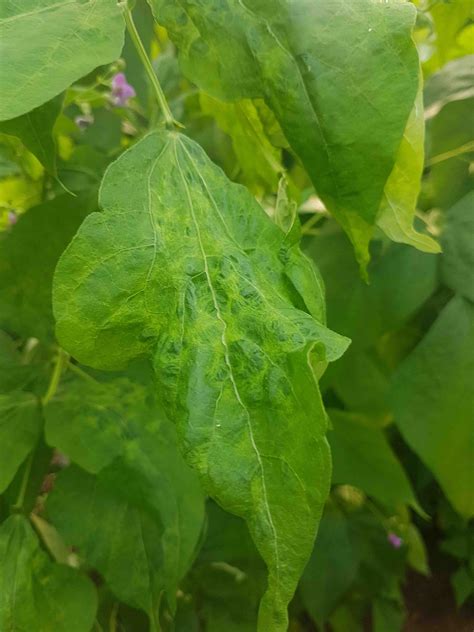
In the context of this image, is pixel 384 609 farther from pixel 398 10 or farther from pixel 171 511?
pixel 398 10

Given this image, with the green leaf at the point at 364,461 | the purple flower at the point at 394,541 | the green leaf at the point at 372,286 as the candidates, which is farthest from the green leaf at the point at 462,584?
the green leaf at the point at 372,286

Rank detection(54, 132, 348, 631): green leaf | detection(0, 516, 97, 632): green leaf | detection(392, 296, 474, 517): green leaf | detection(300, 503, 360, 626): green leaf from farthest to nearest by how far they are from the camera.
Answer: detection(300, 503, 360, 626): green leaf, detection(392, 296, 474, 517): green leaf, detection(0, 516, 97, 632): green leaf, detection(54, 132, 348, 631): green leaf

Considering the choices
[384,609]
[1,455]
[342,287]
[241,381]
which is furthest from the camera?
[384,609]

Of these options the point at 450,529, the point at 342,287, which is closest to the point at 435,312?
the point at 342,287

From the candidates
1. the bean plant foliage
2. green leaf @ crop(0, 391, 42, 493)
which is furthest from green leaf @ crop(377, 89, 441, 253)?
green leaf @ crop(0, 391, 42, 493)

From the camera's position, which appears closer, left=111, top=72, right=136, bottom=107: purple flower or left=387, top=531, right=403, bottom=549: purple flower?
left=111, top=72, right=136, bottom=107: purple flower

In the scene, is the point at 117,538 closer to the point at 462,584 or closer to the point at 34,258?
the point at 34,258

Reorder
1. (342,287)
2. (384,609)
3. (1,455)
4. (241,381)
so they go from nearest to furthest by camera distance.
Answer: (241,381) < (1,455) < (342,287) < (384,609)

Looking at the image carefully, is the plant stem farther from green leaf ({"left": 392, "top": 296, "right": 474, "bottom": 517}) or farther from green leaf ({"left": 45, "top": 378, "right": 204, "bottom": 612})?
green leaf ({"left": 392, "top": 296, "right": 474, "bottom": 517})
